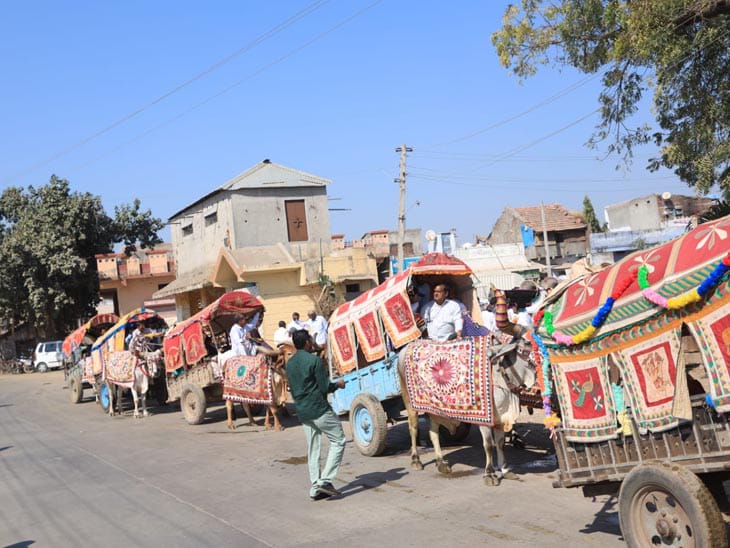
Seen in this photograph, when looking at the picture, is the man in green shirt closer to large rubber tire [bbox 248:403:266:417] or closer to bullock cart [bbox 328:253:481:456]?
bullock cart [bbox 328:253:481:456]

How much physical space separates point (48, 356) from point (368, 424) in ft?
115

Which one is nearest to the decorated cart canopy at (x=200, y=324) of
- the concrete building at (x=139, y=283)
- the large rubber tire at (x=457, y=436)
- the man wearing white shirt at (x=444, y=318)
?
the large rubber tire at (x=457, y=436)

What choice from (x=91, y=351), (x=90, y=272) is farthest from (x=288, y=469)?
(x=90, y=272)

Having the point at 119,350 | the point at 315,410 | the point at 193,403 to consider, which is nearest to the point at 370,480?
the point at 315,410

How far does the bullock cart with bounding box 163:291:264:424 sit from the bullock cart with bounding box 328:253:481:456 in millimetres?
4580

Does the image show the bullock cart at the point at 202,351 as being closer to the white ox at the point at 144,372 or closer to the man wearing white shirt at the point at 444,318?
the white ox at the point at 144,372

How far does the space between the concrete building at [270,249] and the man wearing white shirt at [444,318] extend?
19.9m

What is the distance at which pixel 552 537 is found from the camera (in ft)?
21.7

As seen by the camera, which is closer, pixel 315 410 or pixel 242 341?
pixel 315 410

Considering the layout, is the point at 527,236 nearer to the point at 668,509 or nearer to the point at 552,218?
the point at 552,218

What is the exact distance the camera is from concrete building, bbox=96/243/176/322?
47.4 metres

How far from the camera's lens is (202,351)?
53.8 feet

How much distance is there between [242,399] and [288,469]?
4034 millimetres

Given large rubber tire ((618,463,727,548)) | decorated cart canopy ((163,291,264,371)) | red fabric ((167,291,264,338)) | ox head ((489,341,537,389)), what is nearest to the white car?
decorated cart canopy ((163,291,264,371))
